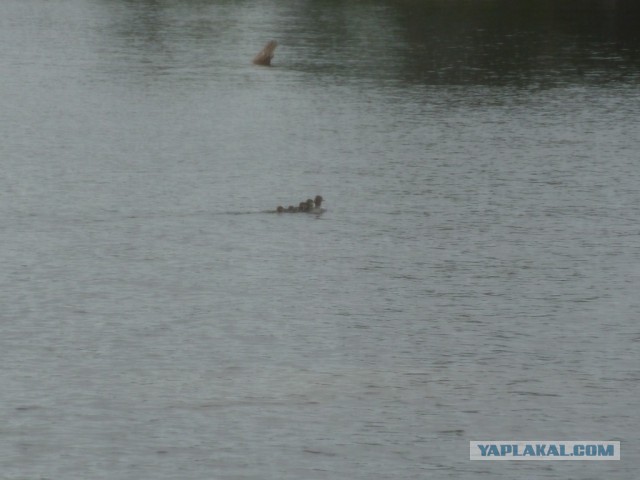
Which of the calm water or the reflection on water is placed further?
the reflection on water

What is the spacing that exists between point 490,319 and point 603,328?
131 inches

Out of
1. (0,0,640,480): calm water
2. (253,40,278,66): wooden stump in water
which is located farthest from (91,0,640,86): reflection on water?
(0,0,640,480): calm water

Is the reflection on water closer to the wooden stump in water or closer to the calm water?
the wooden stump in water

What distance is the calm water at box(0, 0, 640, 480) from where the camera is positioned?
107ft

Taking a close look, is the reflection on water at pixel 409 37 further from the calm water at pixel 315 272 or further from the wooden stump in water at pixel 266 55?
the calm water at pixel 315 272

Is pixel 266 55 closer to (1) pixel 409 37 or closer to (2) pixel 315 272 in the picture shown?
(1) pixel 409 37

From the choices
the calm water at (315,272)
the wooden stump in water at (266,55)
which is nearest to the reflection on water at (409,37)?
the wooden stump in water at (266,55)

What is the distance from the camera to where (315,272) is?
48062 mm

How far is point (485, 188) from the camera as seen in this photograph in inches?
2480

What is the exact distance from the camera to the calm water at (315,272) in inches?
1280

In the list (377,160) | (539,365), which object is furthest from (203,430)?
(377,160)

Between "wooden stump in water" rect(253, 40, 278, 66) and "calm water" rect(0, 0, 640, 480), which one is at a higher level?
"wooden stump in water" rect(253, 40, 278, 66)

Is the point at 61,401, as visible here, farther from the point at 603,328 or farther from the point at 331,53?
the point at 331,53

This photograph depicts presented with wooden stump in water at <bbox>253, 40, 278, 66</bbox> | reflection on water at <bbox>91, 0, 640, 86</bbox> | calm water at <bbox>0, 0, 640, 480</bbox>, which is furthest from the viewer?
wooden stump in water at <bbox>253, 40, 278, 66</bbox>
